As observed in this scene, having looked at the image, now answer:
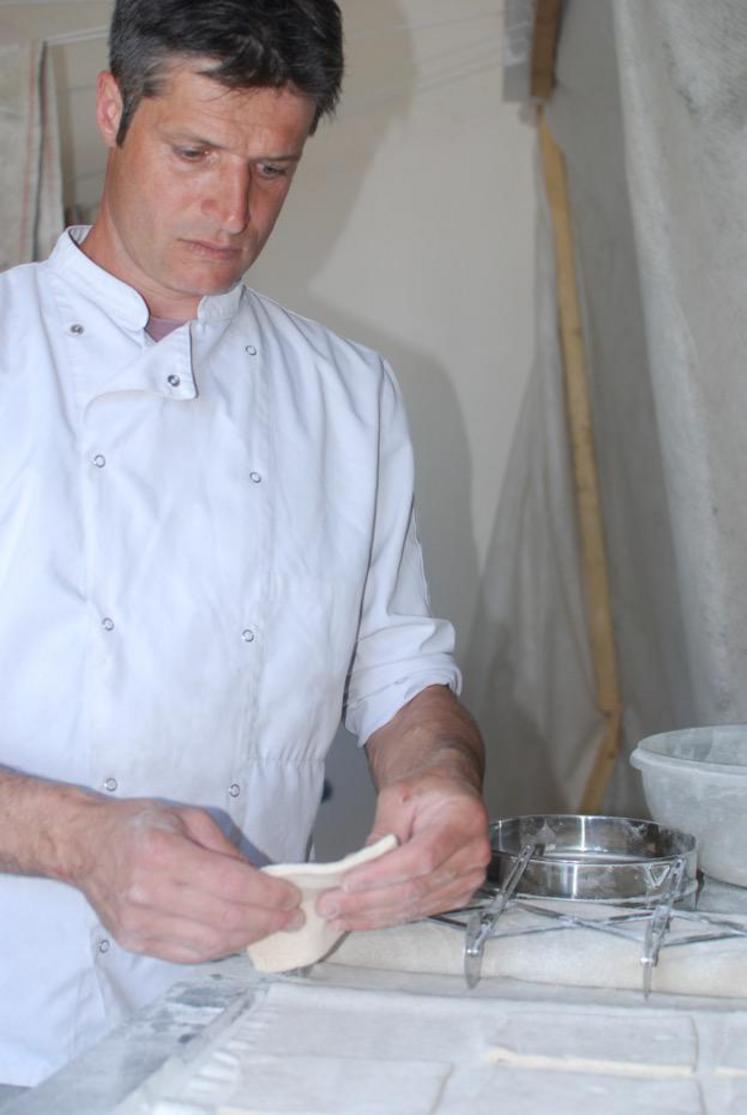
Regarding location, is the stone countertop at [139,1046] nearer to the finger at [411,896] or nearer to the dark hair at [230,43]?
the finger at [411,896]

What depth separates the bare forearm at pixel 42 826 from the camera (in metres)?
1.22

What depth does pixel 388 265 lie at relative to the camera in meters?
4.10

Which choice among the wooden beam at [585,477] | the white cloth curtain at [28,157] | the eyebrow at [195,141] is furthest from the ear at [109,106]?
the wooden beam at [585,477]

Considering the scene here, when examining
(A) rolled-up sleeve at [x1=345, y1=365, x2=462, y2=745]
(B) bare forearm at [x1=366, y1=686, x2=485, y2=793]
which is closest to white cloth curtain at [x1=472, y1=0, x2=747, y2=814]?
(A) rolled-up sleeve at [x1=345, y1=365, x2=462, y2=745]

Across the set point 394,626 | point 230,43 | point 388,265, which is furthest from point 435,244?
point 230,43

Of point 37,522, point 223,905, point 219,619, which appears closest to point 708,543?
point 219,619

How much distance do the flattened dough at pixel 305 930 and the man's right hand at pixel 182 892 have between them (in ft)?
0.04

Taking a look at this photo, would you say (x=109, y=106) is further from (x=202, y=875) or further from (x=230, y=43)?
(x=202, y=875)

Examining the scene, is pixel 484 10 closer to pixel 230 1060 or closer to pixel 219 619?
pixel 219 619

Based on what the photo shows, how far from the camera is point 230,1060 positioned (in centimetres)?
103

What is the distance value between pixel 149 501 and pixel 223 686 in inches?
8.5

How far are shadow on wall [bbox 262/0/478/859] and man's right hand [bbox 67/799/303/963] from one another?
272 cm

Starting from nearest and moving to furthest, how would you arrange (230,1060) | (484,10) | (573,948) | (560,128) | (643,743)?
(230,1060)
(573,948)
(643,743)
(560,128)
(484,10)

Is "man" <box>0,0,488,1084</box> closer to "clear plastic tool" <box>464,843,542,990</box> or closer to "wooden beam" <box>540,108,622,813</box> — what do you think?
"clear plastic tool" <box>464,843,542,990</box>
